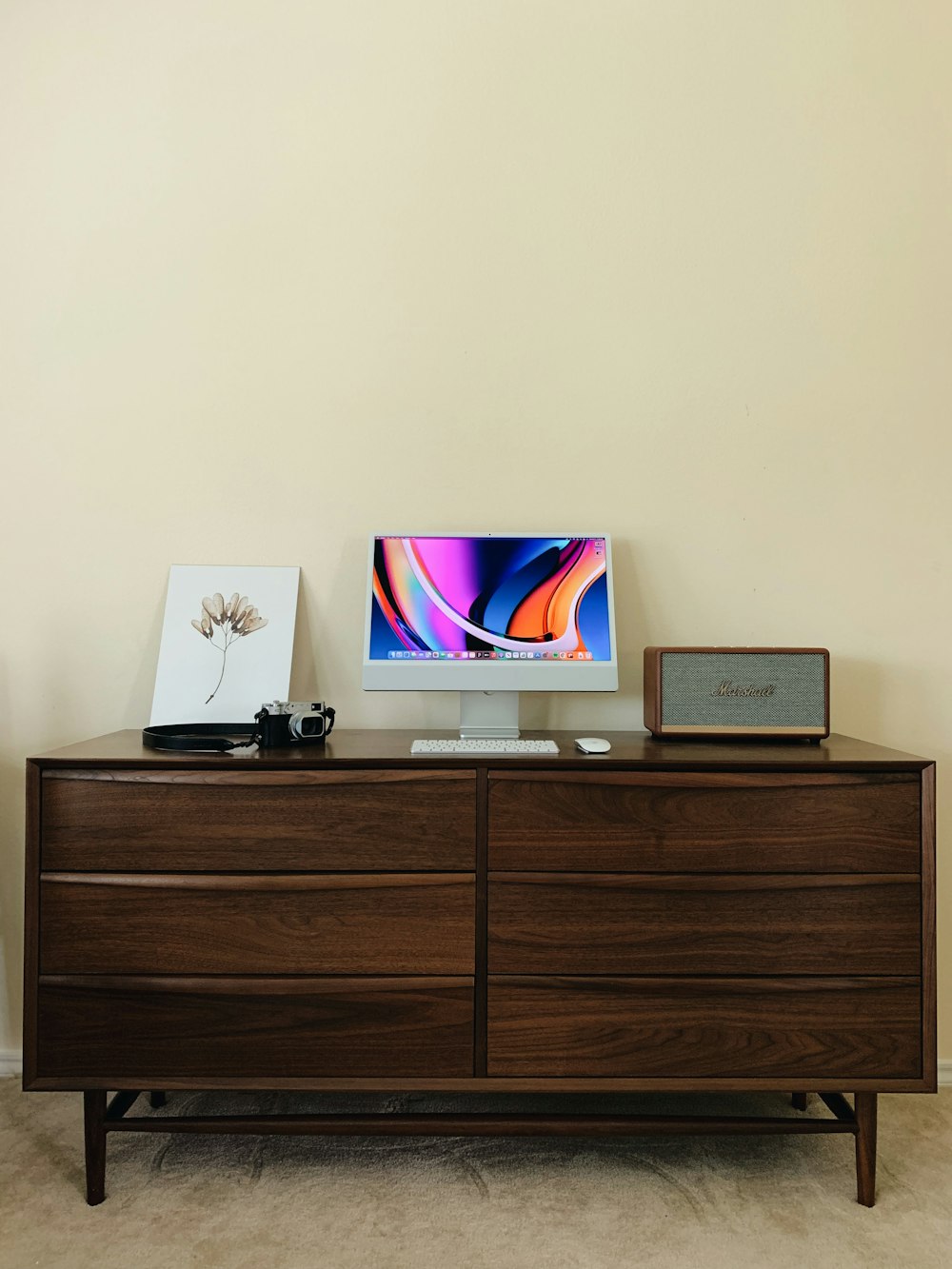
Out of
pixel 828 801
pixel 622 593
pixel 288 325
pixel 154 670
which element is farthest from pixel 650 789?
pixel 288 325

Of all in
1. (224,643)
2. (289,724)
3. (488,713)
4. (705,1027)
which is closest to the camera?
(705,1027)

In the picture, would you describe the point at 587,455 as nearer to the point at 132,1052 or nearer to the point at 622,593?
the point at 622,593

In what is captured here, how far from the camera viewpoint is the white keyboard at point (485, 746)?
165cm

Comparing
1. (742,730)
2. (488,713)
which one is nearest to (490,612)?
(488,713)

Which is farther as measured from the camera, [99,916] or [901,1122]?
[901,1122]

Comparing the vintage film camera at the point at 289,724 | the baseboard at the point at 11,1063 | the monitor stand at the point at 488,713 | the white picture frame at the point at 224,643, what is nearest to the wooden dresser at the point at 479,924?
the vintage film camera at the point at 289,724

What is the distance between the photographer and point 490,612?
194 cm

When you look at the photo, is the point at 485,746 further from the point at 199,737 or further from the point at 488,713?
the point at 199,737

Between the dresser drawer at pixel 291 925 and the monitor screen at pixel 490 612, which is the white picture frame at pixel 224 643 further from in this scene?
the dresser drawer at pixel 291 925

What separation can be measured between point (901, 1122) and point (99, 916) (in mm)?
1732

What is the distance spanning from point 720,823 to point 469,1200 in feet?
2.77

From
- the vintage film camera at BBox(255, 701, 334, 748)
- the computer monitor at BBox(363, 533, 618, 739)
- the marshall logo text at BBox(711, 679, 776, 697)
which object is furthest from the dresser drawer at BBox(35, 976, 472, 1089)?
the marshall logo text at BBox(711, 679, 776, 697)

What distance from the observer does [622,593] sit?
2.12 metres

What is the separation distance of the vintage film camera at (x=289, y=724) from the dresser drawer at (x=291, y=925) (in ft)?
0.97
